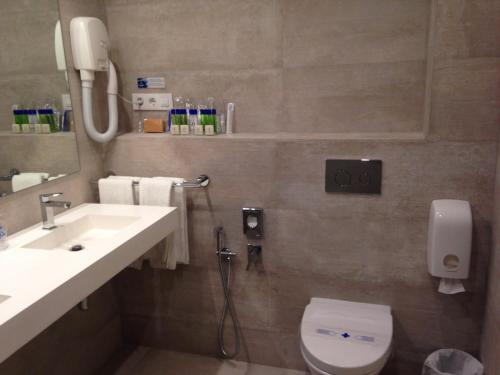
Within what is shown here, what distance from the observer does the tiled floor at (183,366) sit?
2281 millimetres

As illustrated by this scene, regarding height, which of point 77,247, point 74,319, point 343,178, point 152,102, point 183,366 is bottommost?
point 183,366

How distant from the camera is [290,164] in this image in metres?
2.02

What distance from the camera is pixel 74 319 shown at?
2.10m

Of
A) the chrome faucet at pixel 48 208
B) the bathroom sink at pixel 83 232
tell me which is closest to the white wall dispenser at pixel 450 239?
the bathroom sink at pixel 83 232

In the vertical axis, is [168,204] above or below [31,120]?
below

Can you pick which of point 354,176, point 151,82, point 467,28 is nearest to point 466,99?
point 467,28

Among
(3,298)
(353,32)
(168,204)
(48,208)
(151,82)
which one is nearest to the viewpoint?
(3,298)

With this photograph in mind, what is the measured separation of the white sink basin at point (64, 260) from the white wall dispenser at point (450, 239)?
46.3 inches

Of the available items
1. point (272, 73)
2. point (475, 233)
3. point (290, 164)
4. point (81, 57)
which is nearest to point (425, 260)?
point (475, 233)

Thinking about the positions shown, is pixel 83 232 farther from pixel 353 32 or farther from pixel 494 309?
pixel 494 309

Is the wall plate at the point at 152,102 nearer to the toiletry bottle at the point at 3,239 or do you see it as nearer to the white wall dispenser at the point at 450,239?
the toiletry bottle at the point at 3,239

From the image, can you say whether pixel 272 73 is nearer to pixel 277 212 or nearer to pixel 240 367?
pixel 277 212

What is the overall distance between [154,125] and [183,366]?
1338 millimetres

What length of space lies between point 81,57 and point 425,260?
187 centimetres
